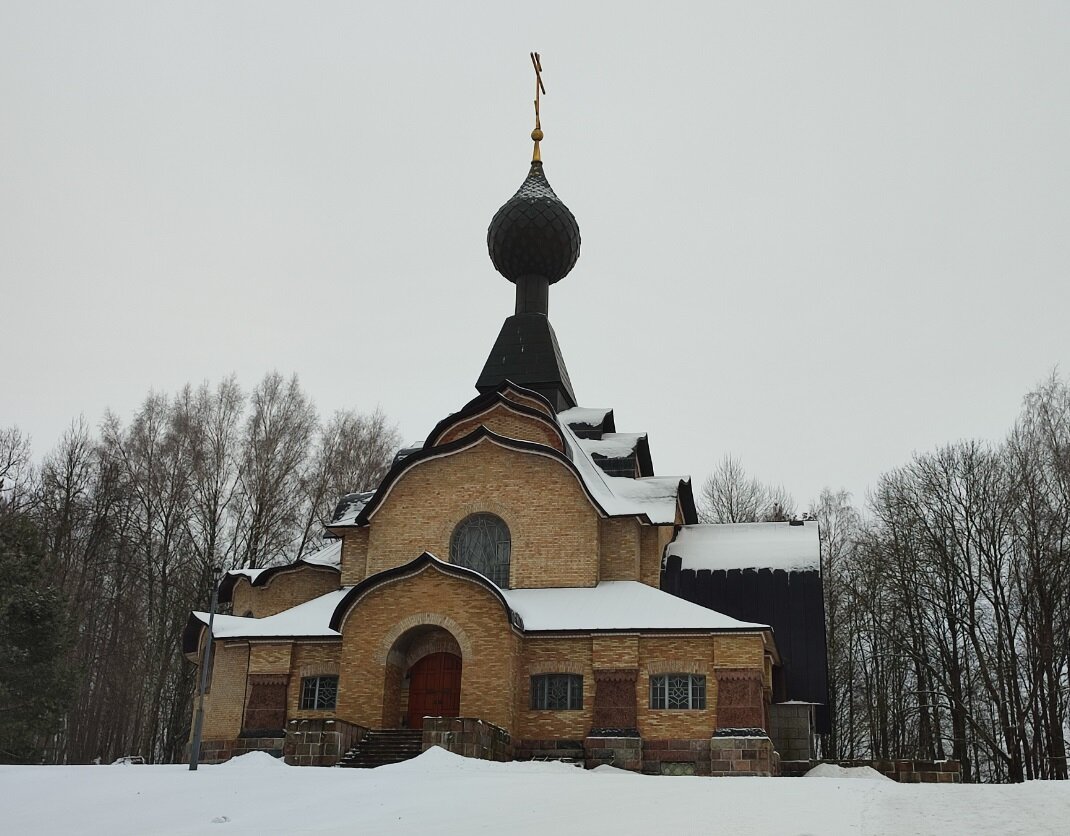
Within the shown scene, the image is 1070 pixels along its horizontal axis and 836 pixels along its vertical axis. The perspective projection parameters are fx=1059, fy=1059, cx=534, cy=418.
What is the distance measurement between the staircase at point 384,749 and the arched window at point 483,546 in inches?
143

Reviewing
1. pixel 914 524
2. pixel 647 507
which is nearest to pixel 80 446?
pixel 647 507

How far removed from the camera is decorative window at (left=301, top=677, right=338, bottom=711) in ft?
61.9

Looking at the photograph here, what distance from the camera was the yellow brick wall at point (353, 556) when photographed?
21062 millimetres

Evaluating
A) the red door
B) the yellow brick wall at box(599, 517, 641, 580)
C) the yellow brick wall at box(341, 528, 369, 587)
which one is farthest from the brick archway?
the yellow brick wall at box(599, 517, 641, 580)

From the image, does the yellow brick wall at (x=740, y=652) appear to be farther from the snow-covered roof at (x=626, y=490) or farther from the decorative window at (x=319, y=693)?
the decorative window at (x=319, y=693)

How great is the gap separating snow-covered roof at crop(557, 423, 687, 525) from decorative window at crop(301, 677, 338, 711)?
5841 mm

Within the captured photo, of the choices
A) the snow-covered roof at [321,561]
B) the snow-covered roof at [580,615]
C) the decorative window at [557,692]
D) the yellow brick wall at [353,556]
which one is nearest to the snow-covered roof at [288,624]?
the snow-covered roof at [580,615]

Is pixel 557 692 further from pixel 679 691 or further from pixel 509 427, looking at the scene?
pixel 509 427

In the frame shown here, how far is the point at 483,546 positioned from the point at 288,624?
12.7ft

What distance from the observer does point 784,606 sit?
20234mm

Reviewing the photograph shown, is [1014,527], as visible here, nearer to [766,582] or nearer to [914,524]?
[914,524]

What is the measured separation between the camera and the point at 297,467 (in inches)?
1174

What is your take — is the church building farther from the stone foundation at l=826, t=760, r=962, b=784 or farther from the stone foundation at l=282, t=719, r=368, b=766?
the stone foundation at l=826, t=760, r=962, b=784

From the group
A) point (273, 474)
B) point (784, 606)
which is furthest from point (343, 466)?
point (784, 606)
